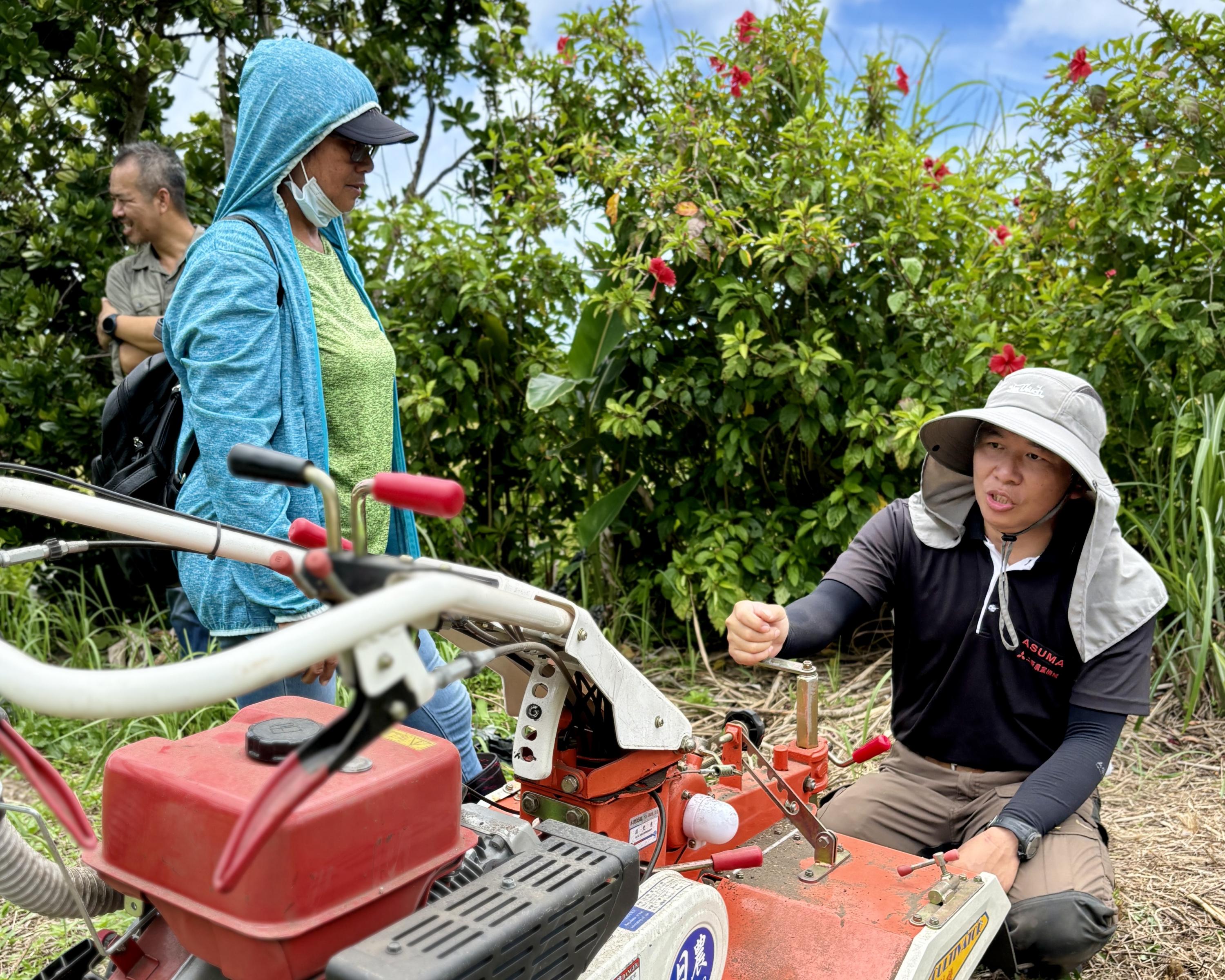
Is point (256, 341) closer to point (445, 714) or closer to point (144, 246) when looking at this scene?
point (445, 714)

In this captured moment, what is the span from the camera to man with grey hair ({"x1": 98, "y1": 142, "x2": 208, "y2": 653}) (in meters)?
3.90

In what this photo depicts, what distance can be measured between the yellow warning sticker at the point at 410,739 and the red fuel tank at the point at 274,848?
0.01 meters

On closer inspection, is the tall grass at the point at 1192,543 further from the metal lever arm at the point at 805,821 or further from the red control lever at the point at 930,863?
the metal lever arm at the point at 805,821

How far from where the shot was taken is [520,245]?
4547mm

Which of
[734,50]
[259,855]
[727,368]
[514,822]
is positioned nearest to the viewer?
[259,855]

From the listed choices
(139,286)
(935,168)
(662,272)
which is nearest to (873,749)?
(662,272)

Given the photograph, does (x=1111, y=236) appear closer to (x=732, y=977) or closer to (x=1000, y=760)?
(x=1000, y=760)

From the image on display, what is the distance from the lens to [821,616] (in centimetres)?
250


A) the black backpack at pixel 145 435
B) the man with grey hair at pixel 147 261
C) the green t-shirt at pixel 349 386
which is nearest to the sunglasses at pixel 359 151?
the green t-shirt at pixel 349 386

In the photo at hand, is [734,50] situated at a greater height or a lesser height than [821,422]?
greater

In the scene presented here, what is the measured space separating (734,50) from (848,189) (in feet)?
2.77

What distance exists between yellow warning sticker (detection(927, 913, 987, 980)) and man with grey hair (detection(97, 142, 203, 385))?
10.4 ft

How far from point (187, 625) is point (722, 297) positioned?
86.7 inches

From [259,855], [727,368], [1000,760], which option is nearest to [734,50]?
[727,368]
